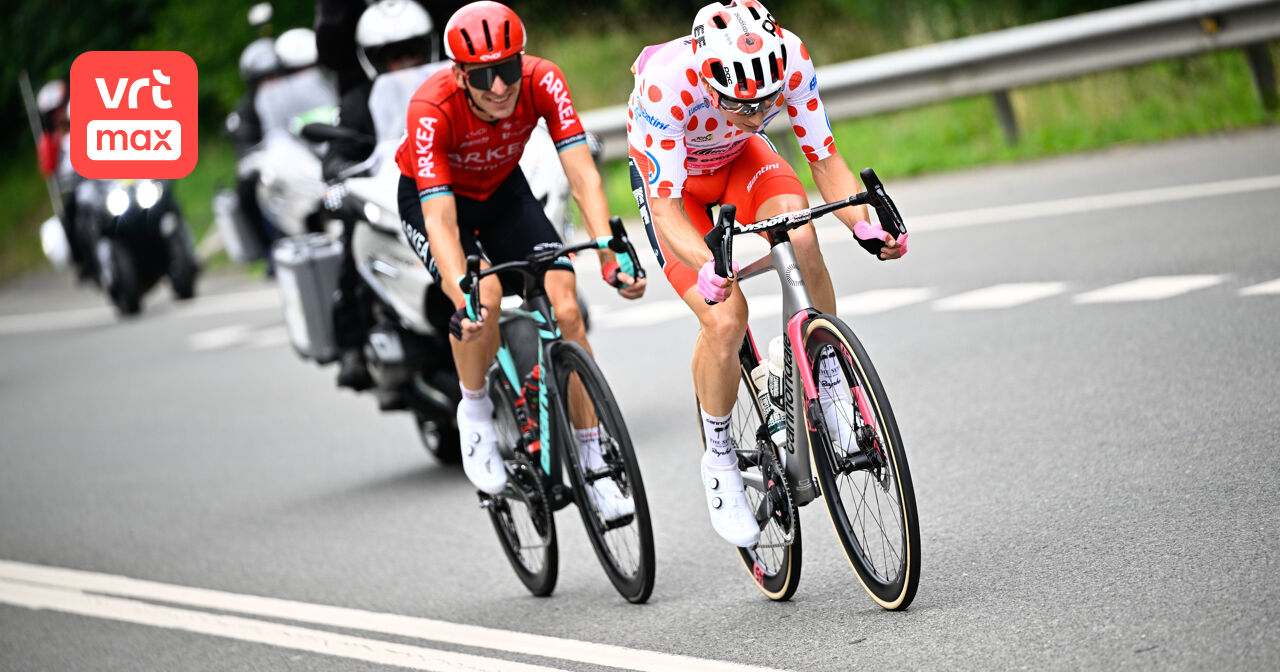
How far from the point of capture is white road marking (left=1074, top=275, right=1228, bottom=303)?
9484mm

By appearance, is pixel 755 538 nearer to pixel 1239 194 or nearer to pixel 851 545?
pixel 851 545

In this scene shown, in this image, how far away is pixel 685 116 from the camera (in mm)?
5648

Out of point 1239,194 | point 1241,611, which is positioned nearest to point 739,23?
point 1241,611

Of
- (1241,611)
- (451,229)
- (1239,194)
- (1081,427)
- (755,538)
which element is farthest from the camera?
(1239,194)

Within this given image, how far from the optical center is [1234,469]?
242 inches

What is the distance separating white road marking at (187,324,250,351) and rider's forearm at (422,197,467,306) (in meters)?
9.60

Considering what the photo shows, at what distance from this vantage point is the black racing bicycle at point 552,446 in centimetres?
601

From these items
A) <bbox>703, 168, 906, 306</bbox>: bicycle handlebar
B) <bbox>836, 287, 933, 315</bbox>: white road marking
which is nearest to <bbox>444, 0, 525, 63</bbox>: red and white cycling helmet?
<bbox>703, 168, 906, 306</bbox>: bicycle handlebar

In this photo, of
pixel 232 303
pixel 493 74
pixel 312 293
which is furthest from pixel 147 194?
pixel 493 74

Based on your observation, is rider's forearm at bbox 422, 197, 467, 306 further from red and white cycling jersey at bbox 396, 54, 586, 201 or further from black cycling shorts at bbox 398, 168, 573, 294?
black cycling shorts at bbox 398, 168, 573, 294

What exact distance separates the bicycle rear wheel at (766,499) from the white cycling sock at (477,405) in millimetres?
1168

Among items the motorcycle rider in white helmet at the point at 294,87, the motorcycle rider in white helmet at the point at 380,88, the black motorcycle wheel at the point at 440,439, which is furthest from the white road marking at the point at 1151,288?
the motorcycle rider in white helmet at the point at 294,87

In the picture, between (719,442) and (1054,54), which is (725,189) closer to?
(719,442)

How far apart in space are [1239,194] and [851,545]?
709 cm
